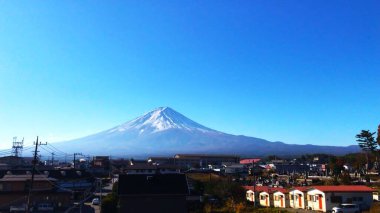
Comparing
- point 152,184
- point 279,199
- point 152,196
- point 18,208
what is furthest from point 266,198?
point 18,208

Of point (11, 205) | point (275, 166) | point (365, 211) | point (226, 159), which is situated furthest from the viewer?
point (226, 159)

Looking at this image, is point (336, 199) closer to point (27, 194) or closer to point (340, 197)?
point (340, 197)

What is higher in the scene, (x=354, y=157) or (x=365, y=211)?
(x=354, y=157)

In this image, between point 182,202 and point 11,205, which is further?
point 11,205

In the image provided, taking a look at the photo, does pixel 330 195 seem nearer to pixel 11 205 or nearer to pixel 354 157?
pixel 11 205

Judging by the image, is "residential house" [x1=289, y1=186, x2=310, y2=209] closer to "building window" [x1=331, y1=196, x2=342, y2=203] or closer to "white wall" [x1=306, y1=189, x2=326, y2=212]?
"white wall" [x1=306, y1=189, x2=326, y2=212]

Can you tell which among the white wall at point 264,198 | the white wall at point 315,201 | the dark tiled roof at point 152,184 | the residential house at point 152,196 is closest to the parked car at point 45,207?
the dark tiled roof at point 152,184

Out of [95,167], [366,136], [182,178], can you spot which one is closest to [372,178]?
[366,136]
